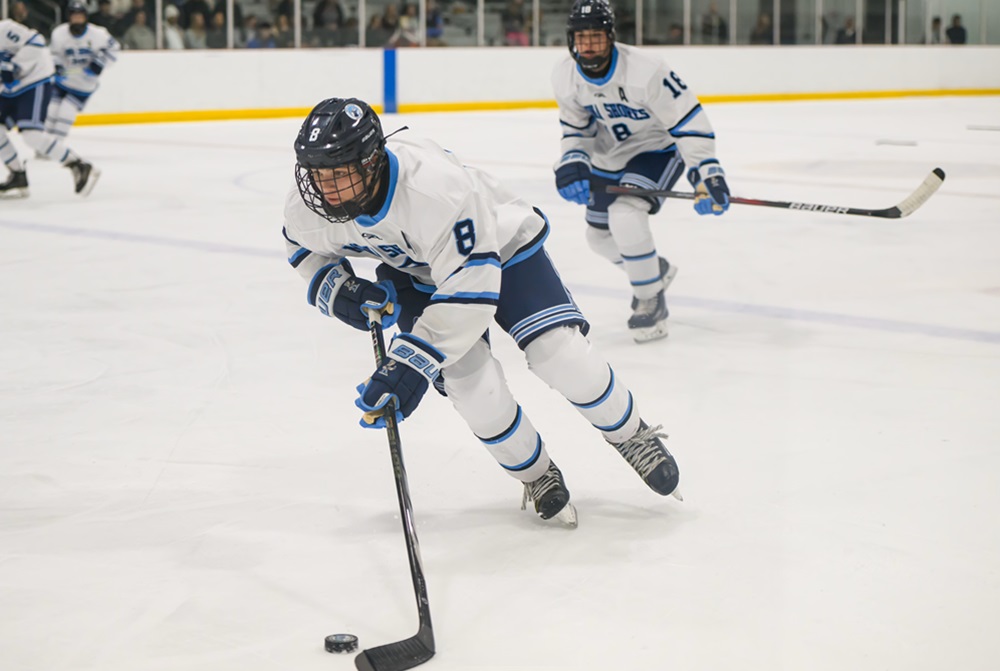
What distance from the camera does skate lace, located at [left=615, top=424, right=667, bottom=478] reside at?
2.50m

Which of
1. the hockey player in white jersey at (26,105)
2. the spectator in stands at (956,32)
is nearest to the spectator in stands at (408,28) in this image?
the hockey player in white jersey at (26,105)

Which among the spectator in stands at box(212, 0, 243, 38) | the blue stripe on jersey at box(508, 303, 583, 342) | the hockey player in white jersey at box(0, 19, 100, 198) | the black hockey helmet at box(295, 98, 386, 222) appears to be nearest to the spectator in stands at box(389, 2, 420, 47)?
the spectator in stands at box(212, 0, 243, 38)

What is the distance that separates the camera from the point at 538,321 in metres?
2.37

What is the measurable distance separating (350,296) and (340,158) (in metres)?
0.33

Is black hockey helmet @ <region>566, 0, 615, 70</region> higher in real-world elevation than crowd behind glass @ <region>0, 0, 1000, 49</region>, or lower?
lower

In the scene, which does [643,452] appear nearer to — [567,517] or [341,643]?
[567,517]

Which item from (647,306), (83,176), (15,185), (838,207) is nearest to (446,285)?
(647,306)

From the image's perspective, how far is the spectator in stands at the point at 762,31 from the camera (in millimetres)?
15867

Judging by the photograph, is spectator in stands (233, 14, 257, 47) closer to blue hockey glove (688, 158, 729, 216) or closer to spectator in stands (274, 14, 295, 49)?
spectator in stands (274, 14, 295, 49)

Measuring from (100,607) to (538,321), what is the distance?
2.93ft

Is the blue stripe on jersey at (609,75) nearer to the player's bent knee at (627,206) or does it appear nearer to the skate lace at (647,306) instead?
the player's bent knee at (627,206)

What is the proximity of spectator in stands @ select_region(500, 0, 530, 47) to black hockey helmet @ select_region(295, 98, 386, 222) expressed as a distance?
41.0 ft

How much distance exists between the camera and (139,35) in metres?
11.9

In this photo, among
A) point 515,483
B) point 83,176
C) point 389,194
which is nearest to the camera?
point 389,194
